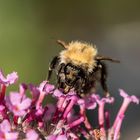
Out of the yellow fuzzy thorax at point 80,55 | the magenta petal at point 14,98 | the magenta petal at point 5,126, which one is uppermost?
the yellow fuzzy thorax at point 80,55

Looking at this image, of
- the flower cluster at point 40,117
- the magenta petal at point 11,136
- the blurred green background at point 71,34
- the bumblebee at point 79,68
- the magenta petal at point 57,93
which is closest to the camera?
the magenta petal at point 11,136

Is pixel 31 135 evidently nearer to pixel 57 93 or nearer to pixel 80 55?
pixel 57 93

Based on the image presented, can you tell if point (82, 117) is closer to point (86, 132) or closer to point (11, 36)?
point (86, 132)

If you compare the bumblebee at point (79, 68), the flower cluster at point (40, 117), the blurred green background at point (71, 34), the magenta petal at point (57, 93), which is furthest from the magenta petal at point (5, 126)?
the blurred green background at point (71, 34)

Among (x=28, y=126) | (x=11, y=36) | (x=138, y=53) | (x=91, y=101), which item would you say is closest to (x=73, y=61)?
(x=91, y=101)

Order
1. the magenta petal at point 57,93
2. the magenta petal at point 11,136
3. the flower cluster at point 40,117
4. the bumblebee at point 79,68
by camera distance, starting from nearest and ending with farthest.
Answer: the magenta petal at point 11,136 → the flower cluster at point 40,117 → the magenta petal at point 57,93 → the bumblebee at point 79,68

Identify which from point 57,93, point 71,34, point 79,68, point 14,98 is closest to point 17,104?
point 14,98

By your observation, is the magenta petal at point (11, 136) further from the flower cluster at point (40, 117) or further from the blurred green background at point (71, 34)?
the blurred green background at point (71, 34)
